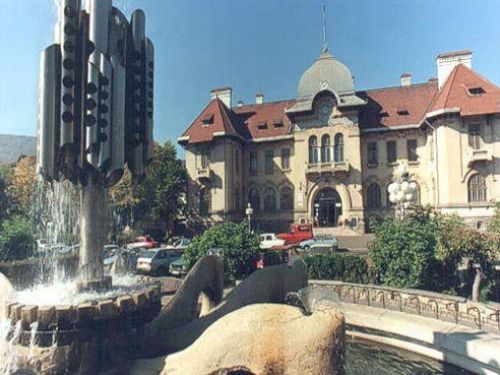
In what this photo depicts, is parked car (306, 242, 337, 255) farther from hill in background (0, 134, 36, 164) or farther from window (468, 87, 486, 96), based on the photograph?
hill in background (0, 134, 36, 164)

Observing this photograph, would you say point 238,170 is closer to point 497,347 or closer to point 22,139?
point 497,347

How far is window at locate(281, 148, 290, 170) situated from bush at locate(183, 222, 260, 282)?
84.5ft

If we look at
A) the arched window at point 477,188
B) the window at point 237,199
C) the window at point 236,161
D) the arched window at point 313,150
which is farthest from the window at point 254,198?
the arched window at point 477,188

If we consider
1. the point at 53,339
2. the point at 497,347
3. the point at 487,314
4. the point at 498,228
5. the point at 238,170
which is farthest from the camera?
the point at 238,170

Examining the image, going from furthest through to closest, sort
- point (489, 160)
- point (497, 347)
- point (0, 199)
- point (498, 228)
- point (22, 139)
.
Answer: point (22, 139) < point (0, 199) < point (489, 160) < point (498, 228) < point (497, 347)

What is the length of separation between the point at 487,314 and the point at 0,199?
4265 centimetres

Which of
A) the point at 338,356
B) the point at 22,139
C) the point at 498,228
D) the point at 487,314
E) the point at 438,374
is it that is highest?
the point at 22,139

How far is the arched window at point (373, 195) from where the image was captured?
122 ft

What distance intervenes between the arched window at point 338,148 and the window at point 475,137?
37.5 ft

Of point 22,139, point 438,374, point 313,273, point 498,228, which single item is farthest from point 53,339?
point 22,139

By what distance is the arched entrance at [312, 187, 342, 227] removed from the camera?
125 feet

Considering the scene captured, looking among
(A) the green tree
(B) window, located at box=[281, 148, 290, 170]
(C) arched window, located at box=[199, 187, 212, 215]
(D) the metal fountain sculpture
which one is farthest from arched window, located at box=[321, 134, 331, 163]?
(D) the metal fountain sculpture

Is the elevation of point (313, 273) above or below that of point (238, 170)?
below

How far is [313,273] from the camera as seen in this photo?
14.2 meters
